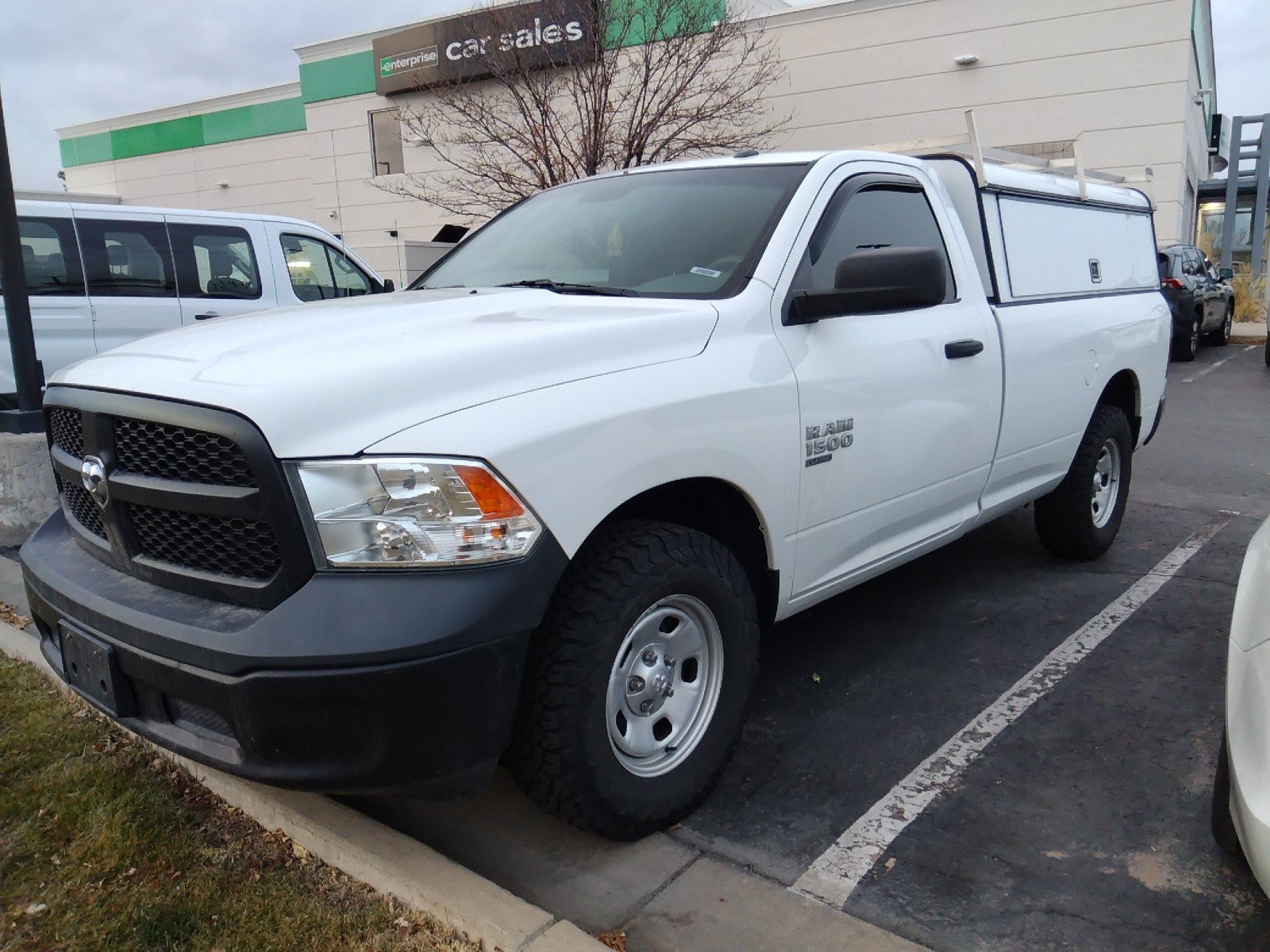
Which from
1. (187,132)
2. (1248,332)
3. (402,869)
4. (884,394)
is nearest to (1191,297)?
(1248,332)

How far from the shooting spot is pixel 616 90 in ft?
61.2

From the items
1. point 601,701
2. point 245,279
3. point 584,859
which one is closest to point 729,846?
point 584,859

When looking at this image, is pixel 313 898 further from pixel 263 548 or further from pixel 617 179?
pixel 617 179

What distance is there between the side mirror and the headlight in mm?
1322

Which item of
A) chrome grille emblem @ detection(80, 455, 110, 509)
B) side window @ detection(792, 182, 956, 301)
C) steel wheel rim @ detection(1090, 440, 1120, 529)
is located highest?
side window @ detection(792, 182, 956, 301)

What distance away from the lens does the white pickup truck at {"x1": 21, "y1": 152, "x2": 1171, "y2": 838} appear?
6.88 ft

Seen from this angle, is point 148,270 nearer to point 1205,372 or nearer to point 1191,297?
point 1205,372

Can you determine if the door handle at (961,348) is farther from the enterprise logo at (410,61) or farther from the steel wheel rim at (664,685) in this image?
the enterprise logo at (410,61)

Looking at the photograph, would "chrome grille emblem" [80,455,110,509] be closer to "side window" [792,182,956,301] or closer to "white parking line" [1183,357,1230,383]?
"side window" [792,182,956,301]

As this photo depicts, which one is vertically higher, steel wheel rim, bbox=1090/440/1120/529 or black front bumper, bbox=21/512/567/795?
black front bumper, bbox=21/512/567/795

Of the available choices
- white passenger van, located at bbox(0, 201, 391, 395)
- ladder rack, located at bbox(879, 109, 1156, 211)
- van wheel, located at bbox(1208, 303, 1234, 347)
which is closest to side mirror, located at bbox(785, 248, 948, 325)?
ladder rack, located at bbox(879, 109, 1156, 211)

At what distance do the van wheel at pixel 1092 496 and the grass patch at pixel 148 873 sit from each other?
3.86m

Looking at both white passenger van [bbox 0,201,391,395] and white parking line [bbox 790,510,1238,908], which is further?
white passenger van [bbox 0,201,391,395]

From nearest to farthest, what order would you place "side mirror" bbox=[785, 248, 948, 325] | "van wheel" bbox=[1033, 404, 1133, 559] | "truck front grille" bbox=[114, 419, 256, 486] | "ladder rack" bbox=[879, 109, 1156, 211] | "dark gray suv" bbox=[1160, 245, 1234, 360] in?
"truck front grille" bbox=[114, 419, 256, 486]
"side mirror" bbox=[785, 248, 948, 325]
"ladder rack" bbox=[879, 109, 1156, 211]
"van wheel" bbox=[1033, 404, 1133, 559]
"dark gray suv" bbox=[1160, 245, 1234, 360]
